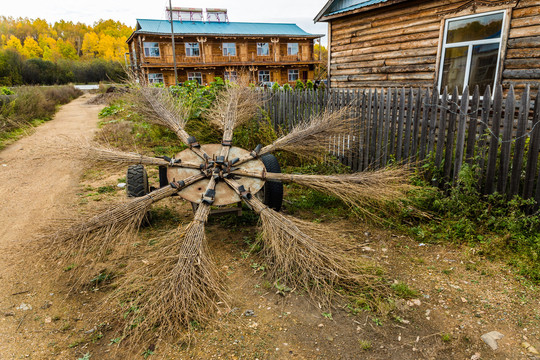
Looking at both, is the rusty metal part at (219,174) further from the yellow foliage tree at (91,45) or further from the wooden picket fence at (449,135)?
the yellow foliage tree at (91,45)

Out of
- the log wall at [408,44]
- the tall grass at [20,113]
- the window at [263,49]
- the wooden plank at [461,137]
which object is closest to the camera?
the wooden plank at [461,137]

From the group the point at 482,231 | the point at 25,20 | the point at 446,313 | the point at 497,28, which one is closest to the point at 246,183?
the point at 446,313

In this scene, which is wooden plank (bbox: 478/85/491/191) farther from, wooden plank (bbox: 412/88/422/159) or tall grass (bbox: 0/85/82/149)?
tall grass (bbox: 0/85/82/149)

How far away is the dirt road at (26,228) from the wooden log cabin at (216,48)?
80.5ft

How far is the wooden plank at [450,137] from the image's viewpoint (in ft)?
→ 14.0

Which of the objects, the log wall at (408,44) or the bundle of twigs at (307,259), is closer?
the bundle of twigs at (307,259)

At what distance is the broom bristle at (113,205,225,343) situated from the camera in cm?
257

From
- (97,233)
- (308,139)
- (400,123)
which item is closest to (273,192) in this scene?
(308,139)

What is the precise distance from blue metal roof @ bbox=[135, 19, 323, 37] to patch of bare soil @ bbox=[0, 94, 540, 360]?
3077cm

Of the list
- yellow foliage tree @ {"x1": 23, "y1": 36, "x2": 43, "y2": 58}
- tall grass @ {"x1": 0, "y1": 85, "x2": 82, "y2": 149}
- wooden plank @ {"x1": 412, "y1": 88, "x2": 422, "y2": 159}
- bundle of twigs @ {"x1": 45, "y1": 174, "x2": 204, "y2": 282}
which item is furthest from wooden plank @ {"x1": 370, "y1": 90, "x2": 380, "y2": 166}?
yellow foliage tree @ {"x1": 23, "y1": 36, "x2": 43, "y2": 58}

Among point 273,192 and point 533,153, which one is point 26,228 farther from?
point 533,153

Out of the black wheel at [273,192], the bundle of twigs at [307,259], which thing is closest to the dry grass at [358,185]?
the black wheel at [273,192]

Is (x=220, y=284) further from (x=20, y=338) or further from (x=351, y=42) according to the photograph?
(x=351, y=42)

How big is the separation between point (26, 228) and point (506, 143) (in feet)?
20.3
